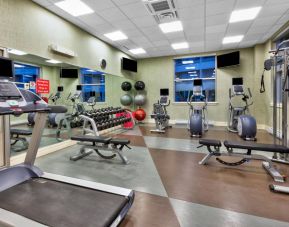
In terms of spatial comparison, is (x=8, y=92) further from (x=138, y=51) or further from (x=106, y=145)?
(x=138, y=51)

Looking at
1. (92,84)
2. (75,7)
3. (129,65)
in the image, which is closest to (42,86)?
(75,7)

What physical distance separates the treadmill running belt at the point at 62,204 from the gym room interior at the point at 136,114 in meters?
0.01

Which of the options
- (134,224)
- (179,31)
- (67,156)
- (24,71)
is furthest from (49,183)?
(179,31)

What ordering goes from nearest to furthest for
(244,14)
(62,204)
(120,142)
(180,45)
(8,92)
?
(62,204) → (8,92) → (120,142) → (244,14) → (180,45)

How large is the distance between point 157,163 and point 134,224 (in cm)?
174

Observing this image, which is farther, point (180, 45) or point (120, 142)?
point (180, 45)

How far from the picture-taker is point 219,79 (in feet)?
27.0

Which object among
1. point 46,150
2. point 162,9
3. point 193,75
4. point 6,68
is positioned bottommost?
point 46,150

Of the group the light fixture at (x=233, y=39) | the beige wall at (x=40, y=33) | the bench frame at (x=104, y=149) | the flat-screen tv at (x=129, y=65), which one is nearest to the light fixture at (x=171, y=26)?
the light fixture at (x=233, y=39)

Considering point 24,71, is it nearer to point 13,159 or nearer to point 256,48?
point 13,159

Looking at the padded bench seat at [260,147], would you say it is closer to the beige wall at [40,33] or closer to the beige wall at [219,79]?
the beige wall at [40,33]

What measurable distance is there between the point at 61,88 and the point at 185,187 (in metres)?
4.04

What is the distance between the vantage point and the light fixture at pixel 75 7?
4023 mm

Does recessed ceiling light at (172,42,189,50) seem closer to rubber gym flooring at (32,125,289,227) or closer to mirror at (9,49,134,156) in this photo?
mirror at (9,49,134,156)
